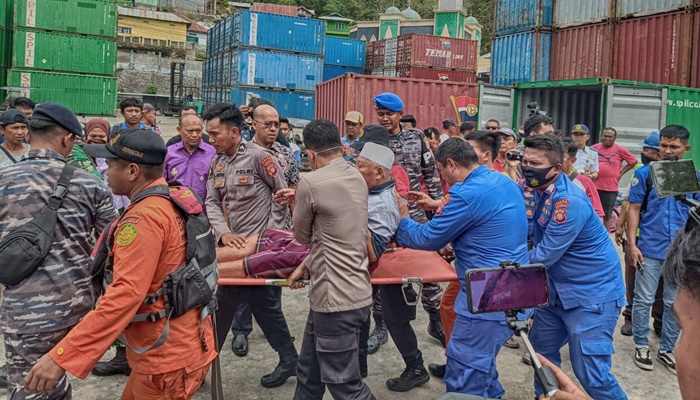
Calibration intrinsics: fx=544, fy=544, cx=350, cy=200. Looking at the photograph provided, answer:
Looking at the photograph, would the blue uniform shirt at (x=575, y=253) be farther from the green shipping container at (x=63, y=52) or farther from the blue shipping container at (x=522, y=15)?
the green shipping container at (x=63, y=52)

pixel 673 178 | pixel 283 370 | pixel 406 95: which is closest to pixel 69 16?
pixel 406 95

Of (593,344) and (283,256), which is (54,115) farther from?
(593,344)

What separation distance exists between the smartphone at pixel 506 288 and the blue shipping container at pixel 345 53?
104ft

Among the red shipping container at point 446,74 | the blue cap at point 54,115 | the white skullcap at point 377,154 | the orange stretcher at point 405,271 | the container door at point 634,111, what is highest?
the red shipping container at point 446,74

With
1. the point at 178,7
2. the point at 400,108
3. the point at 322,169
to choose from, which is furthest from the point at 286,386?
the point at 178,7

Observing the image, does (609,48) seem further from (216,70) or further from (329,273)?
(216,70)

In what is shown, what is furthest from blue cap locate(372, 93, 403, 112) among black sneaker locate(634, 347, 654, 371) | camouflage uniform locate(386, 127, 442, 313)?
black sneaker locate(634, 347, 654, 371)

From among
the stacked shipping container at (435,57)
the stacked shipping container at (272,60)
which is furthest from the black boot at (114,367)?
the stacked shipping container at (435,57)

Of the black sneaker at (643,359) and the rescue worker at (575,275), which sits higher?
the rescue worker at (575,275)

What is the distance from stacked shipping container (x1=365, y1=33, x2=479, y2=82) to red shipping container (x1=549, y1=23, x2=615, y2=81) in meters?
11.8

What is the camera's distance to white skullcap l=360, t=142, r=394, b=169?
3246 mm

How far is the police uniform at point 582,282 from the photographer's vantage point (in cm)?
306

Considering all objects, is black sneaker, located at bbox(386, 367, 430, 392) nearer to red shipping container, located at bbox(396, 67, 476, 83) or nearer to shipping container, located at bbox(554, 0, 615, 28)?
shipping container, located at bbox(554, 0, 615, 28)

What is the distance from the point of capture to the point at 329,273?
2.86 metres
